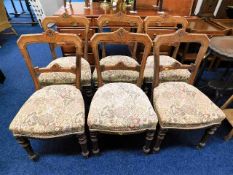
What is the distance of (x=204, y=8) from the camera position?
222 centimetres

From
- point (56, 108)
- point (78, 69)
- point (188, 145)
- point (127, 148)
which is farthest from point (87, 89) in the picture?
point (188, 145)

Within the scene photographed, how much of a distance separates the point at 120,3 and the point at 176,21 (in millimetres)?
769

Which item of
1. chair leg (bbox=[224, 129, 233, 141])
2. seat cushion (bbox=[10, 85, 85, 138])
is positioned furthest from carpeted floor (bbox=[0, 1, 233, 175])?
seat cushion (bbox=[10, 85, 85, 138])

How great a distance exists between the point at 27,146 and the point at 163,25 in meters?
1.82

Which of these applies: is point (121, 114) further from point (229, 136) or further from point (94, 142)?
point (229, 136)

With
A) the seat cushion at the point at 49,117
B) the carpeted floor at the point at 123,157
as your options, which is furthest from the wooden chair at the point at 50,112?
the carpeted floor at the point at 123,157

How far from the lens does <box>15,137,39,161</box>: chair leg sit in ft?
3.58

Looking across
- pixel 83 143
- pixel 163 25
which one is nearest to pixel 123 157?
pixel 83 143

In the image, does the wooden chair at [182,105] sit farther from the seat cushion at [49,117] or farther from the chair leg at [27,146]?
the chair leg at [27,146]

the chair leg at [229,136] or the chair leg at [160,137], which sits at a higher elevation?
the chair leg at [160,137]

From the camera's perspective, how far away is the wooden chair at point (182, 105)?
1089 millimetres

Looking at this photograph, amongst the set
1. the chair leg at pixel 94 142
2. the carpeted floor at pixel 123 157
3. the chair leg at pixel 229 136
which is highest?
the chair leg at pixel 94 142

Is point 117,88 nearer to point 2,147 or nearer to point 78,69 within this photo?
point 78,69

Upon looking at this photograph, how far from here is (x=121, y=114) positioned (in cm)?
107
